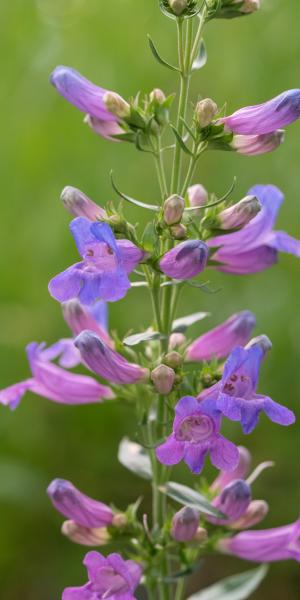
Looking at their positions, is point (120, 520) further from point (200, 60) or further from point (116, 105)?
point (200, 60)

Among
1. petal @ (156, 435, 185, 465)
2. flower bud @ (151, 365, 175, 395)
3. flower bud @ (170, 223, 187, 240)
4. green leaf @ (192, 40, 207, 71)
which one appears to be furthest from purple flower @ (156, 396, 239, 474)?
green leaf @ (192, 40, 207, 71)

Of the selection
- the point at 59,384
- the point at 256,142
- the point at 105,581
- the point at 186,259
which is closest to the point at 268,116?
the point at 256,142

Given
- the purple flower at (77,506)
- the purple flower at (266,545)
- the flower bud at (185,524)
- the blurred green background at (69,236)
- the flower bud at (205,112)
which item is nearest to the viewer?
the flower bud at (205,112)

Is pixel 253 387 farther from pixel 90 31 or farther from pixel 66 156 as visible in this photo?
pixel 90 31

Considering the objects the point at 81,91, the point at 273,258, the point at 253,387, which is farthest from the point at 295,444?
the point at 81,91

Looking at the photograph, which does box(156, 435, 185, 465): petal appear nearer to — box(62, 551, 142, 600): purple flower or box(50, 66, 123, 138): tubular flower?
box(62, 551, 142, 600): purple flower

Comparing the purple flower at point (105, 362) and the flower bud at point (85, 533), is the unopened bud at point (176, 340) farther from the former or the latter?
the flower bud at point (85, 533)

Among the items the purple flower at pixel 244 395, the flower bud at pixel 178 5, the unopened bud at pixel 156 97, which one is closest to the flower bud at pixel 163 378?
the purple flower at pixel 244 395
